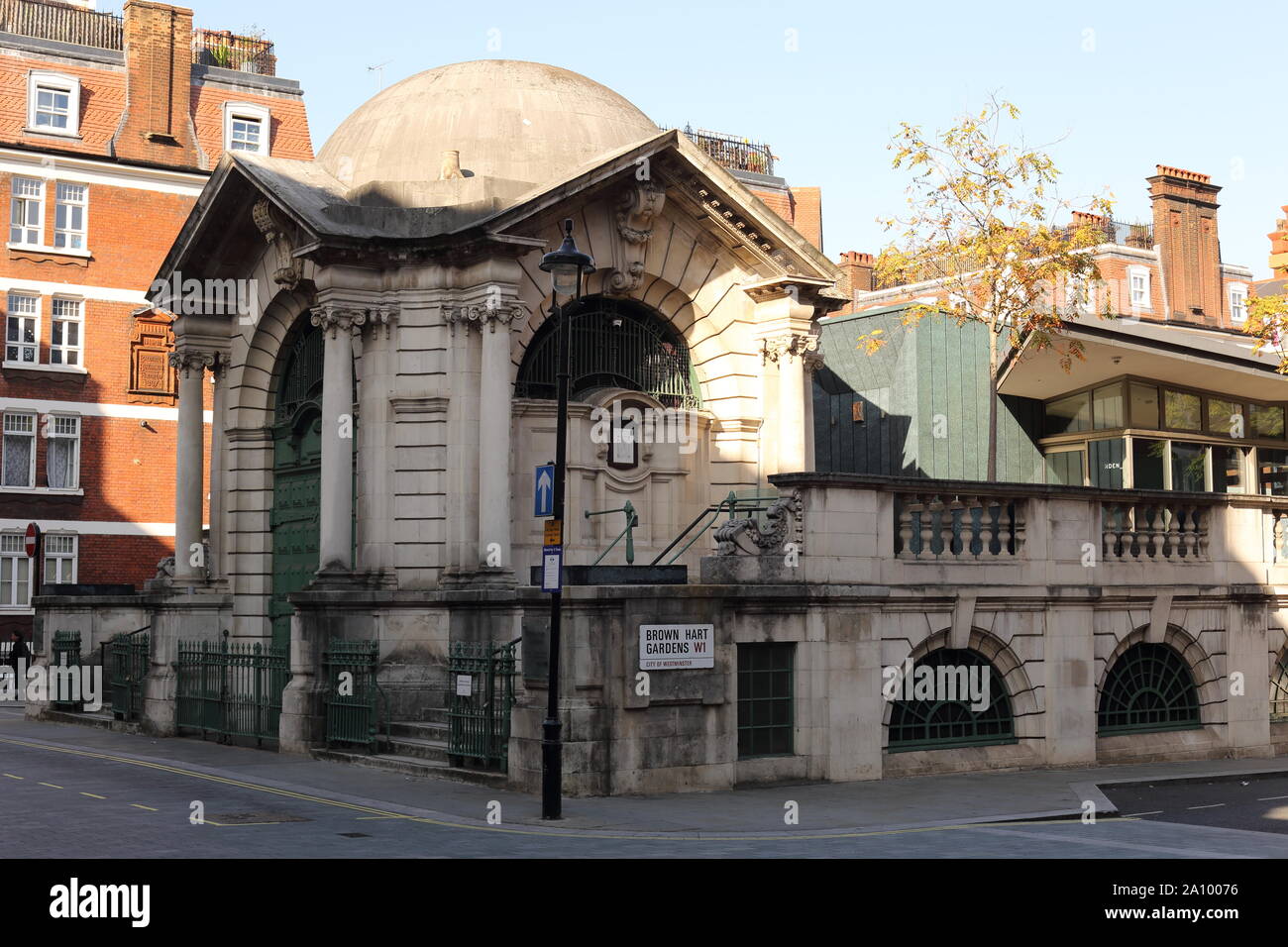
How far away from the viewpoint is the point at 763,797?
1808 centimetres

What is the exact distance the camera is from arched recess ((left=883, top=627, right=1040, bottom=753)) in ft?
67.5

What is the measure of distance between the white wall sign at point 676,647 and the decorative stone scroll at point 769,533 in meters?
1.32

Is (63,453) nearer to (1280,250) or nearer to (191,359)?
(191,359)

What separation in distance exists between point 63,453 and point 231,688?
21514 millimetres

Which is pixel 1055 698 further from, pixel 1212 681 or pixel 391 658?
pixel 391 658

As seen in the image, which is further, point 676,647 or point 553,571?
point 676,647

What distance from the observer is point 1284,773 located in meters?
21.8

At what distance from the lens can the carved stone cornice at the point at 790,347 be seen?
26922 mm

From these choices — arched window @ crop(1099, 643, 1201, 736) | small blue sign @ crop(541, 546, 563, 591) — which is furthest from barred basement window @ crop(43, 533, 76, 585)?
arched window @ crop(1099, 643, 1201, 736)

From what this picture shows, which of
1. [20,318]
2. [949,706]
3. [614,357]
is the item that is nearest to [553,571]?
[949,706]

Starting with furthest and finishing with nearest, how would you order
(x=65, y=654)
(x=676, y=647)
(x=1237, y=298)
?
(x=1237, y=298) → (x=65, y=654) → (x=676, y=647)

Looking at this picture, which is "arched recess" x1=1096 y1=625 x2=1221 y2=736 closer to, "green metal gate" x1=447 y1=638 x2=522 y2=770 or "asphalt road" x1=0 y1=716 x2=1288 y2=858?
"asphalt road" x1=0 y1=716 x2=1288 y2=858

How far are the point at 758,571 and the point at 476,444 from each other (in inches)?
258
